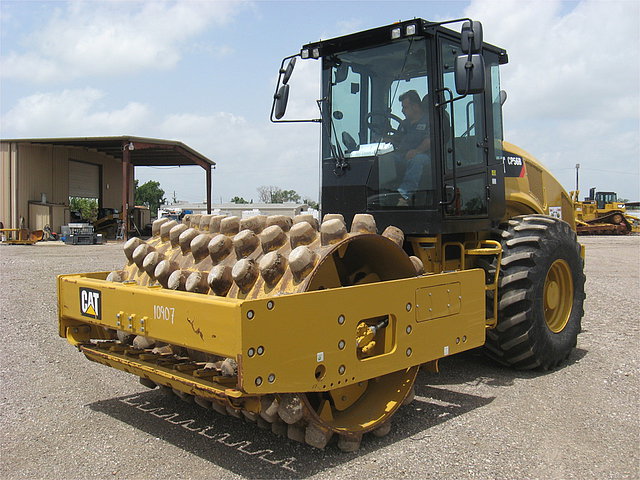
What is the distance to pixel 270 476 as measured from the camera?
3316 mm

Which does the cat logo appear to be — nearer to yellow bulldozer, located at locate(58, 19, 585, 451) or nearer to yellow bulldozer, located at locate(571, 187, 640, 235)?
yellow bulldozer, located at locate(58, 19, 585, 451)

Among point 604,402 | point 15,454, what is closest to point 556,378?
point 604,402

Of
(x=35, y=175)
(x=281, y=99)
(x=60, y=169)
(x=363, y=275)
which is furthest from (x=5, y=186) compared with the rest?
(x=363, y=275)

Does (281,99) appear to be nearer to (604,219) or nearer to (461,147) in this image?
Answer: (461,147)

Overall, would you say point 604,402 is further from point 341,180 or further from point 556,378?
point 341,180

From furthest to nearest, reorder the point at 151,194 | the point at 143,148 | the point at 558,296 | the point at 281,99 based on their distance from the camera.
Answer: the point at 151,194, the point at 143,148, the point at 558,296, the point at 281,99

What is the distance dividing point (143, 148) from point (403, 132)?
76.7ft

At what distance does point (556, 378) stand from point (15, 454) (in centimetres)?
418

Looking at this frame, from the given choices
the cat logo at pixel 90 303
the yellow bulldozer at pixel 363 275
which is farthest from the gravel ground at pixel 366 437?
the cat logo at pixel 90 303

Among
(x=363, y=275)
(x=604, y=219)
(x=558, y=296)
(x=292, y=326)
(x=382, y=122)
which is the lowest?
(x=558, y=296)

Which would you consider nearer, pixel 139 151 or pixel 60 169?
pixel 60 169

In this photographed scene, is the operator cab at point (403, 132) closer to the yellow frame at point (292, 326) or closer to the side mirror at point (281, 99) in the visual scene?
the side mirror at point (281, 99)

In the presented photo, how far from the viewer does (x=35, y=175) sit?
27.5m

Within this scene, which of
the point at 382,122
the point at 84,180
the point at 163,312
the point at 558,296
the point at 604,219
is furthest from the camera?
the point at 604,219
